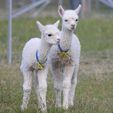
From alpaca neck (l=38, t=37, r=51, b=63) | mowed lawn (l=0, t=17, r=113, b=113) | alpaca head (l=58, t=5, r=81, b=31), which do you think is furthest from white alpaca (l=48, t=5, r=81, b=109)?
alpaca neck (l=38, t=37, r=51, b=63)

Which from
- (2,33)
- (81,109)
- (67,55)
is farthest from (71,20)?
(2,33)

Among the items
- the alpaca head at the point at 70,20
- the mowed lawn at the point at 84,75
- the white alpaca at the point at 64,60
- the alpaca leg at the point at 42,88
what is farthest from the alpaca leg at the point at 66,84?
the alpaca head at the point at 70,20

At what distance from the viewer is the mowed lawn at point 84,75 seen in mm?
7475

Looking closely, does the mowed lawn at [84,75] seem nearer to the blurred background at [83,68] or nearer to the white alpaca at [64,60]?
the blurred background at [83,68]

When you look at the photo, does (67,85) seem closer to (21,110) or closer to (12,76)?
(21,110)

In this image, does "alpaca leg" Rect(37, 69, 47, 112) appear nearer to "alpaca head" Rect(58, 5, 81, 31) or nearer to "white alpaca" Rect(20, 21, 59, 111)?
"white alpaca" Rect(20, 21, 59, 111)

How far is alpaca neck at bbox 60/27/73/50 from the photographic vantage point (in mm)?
7008

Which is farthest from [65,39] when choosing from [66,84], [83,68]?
[83,68]

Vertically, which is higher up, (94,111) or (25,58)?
(25,58)

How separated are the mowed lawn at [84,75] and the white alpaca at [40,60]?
0.63 feet

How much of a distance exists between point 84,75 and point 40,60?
3.68 m

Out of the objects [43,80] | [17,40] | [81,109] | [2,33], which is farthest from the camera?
[2,33]

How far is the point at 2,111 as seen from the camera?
278 inches

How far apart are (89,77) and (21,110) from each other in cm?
333
